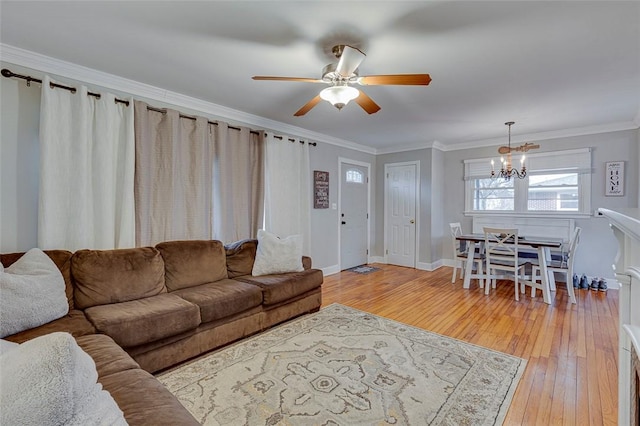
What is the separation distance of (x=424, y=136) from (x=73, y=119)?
4.65 meters

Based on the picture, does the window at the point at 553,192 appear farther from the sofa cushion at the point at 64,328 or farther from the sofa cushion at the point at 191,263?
the sofa cushion at the point at 64,328

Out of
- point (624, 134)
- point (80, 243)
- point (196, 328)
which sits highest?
point (624, 134)

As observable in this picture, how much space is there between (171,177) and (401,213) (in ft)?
13.9

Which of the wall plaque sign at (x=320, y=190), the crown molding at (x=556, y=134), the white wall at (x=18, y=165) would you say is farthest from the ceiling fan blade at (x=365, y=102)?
the crown molding at (x=556, y=134)

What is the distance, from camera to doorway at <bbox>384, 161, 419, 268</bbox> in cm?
575

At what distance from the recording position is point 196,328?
7.59 feet

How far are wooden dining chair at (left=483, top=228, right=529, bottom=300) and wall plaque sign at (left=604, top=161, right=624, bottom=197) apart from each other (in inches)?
64.4

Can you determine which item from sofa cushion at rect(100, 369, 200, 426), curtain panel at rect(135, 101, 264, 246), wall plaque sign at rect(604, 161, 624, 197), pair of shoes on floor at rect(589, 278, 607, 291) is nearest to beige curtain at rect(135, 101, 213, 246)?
curtain panel at rect(135, 101, 264, 246)

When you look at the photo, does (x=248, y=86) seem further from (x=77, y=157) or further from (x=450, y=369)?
(x=450, y=369)

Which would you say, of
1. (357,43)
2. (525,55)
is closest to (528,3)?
(525,55)

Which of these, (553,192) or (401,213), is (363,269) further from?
(553,192)

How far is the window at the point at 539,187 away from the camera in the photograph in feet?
14.8

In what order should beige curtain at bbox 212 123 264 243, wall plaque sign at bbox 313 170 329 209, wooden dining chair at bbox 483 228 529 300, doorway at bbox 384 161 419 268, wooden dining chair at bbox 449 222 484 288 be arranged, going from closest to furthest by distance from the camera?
1. beige curtain at bbox 212 123 264 243
2. wooden dining chair at bbox 483 228 529 300
3. wooden dining chair at bbox 449 222 484 288
4. wall plaque sign at bbox 313 170 329 209
5. doorway at bbox 384 161 419 268

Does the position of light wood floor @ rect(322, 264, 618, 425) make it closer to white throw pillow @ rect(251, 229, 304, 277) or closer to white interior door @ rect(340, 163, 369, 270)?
white interior door @ rect(340, 163, 369, 270)
